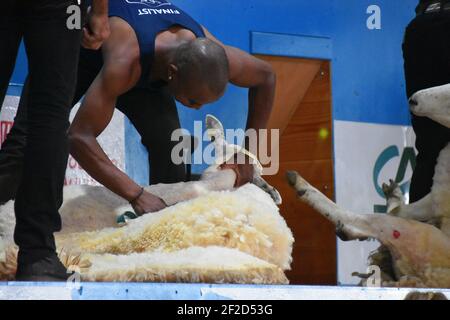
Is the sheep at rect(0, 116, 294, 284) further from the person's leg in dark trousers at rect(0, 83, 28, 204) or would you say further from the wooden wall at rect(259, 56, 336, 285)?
the wooden wall at rect(259, 56, 336, 285)

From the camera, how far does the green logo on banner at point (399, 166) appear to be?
2.79 meters

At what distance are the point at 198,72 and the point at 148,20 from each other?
0.20 meters

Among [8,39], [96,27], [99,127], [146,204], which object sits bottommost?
[146,204]

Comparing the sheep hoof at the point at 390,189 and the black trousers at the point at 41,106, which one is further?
the sheep hoof at the point at 390,189

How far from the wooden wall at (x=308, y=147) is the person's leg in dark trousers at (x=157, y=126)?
353mm

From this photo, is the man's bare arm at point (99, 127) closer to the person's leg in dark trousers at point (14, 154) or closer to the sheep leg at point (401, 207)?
the person's leg in dark trousers at point (14, 154)

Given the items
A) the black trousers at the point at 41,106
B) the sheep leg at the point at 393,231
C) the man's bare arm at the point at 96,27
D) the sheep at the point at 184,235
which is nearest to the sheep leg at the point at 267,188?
the sheep at the point at 184,235

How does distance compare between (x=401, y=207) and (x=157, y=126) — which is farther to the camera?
(x=401, y=207)

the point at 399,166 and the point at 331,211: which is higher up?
the point at 399,166

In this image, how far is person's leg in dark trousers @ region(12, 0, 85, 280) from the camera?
1.89 meters

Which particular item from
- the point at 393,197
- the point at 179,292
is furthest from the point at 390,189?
the point at 179,292

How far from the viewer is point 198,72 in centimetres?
237

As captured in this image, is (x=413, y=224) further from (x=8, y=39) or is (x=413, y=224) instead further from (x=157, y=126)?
(x=8, y=39)

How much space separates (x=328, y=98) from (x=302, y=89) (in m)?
0.09
